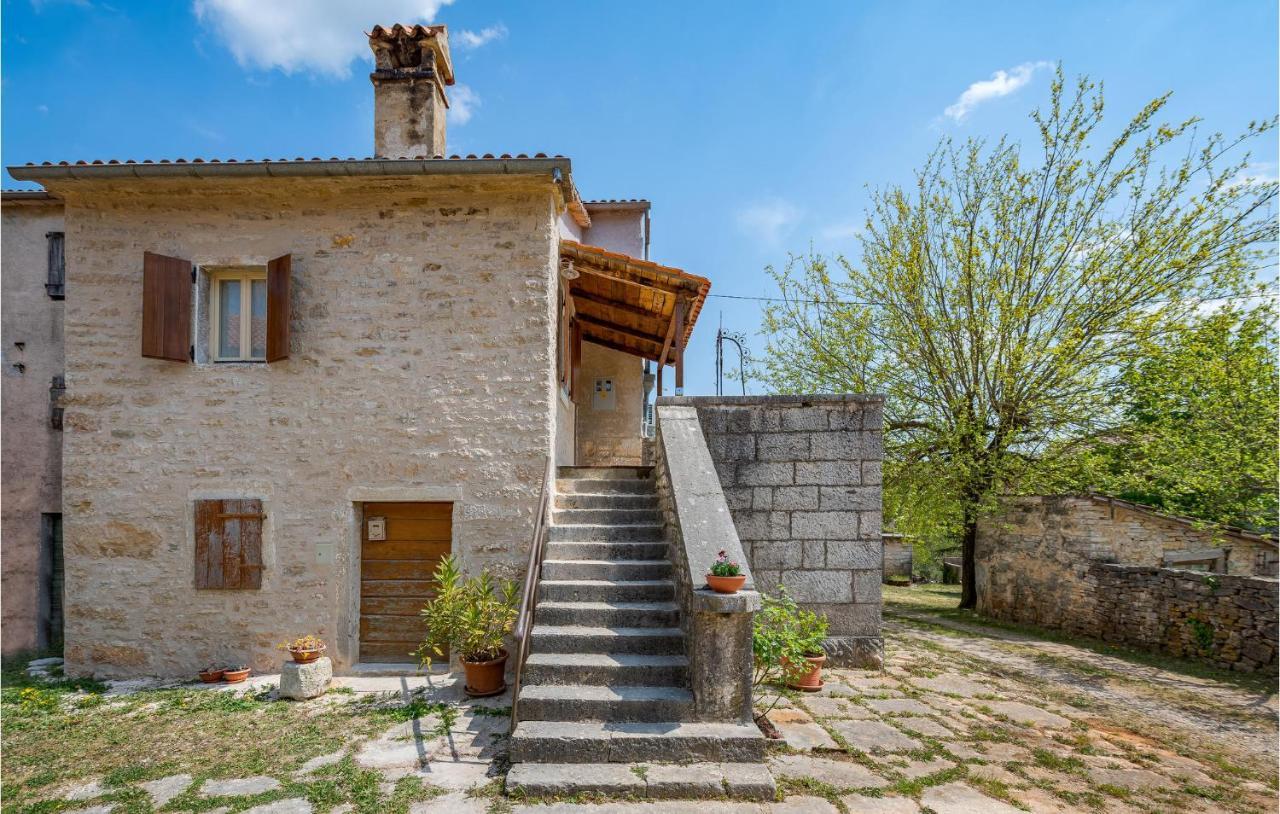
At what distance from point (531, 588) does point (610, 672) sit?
0.79 m

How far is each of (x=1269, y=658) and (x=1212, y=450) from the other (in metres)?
2.61

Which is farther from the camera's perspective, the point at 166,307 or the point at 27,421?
the point at 27,421

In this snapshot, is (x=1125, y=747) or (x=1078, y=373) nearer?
(x=1125, y=747)

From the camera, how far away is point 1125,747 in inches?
159

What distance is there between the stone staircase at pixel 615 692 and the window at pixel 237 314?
3.51 meters

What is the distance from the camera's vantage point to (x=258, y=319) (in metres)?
5.77

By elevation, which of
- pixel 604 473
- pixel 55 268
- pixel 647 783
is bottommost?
pixel 647 783

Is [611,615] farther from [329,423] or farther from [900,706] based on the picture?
[329,423]

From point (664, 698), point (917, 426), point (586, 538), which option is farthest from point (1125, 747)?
point (917, 426)

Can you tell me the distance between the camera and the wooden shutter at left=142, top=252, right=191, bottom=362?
5430 mm

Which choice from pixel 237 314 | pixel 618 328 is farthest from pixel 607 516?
pixel 237 314

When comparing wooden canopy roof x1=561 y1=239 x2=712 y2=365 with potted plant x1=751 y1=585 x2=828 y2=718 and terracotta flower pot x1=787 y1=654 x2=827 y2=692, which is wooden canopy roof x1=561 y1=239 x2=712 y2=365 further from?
terracotta flower pot x1=787 y1=654 x2=827 y2=692

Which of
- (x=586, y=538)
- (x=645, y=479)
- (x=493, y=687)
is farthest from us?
(x=645, y=479)

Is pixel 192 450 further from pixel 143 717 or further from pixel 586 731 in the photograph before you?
pixel 586 731
